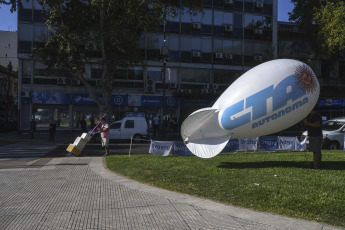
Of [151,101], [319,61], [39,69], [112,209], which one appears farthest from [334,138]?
[39,69]

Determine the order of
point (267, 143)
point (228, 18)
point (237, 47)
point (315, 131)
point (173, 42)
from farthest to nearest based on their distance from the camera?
point (237, 47) < point (228, 18) < point (173, 42) < point (267, 143) < point (315, 131)

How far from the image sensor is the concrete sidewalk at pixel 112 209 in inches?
194

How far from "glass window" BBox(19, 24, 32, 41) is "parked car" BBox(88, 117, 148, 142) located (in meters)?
16.0

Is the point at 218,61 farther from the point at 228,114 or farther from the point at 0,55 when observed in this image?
the point at 0,55

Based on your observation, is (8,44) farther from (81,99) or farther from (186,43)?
(186,43)

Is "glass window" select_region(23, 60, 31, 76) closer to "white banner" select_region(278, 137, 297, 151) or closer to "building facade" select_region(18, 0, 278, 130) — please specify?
"building facade" select_region(18, 0, 278, 130)

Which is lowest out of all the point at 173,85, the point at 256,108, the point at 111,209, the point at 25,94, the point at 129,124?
the point at 111,209

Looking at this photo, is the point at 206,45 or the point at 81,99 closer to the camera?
the point at 81,99

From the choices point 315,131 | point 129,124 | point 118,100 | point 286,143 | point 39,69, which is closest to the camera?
point 315,131

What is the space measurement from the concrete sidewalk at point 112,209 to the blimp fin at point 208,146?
1.84m

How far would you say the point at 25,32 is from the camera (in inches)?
1232

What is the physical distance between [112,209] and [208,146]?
3.65 metres

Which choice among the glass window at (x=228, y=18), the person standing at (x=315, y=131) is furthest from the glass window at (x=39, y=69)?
the person standing at (x=315, y=131)

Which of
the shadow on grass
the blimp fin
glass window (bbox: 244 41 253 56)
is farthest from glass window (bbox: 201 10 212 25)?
the blimp fin
